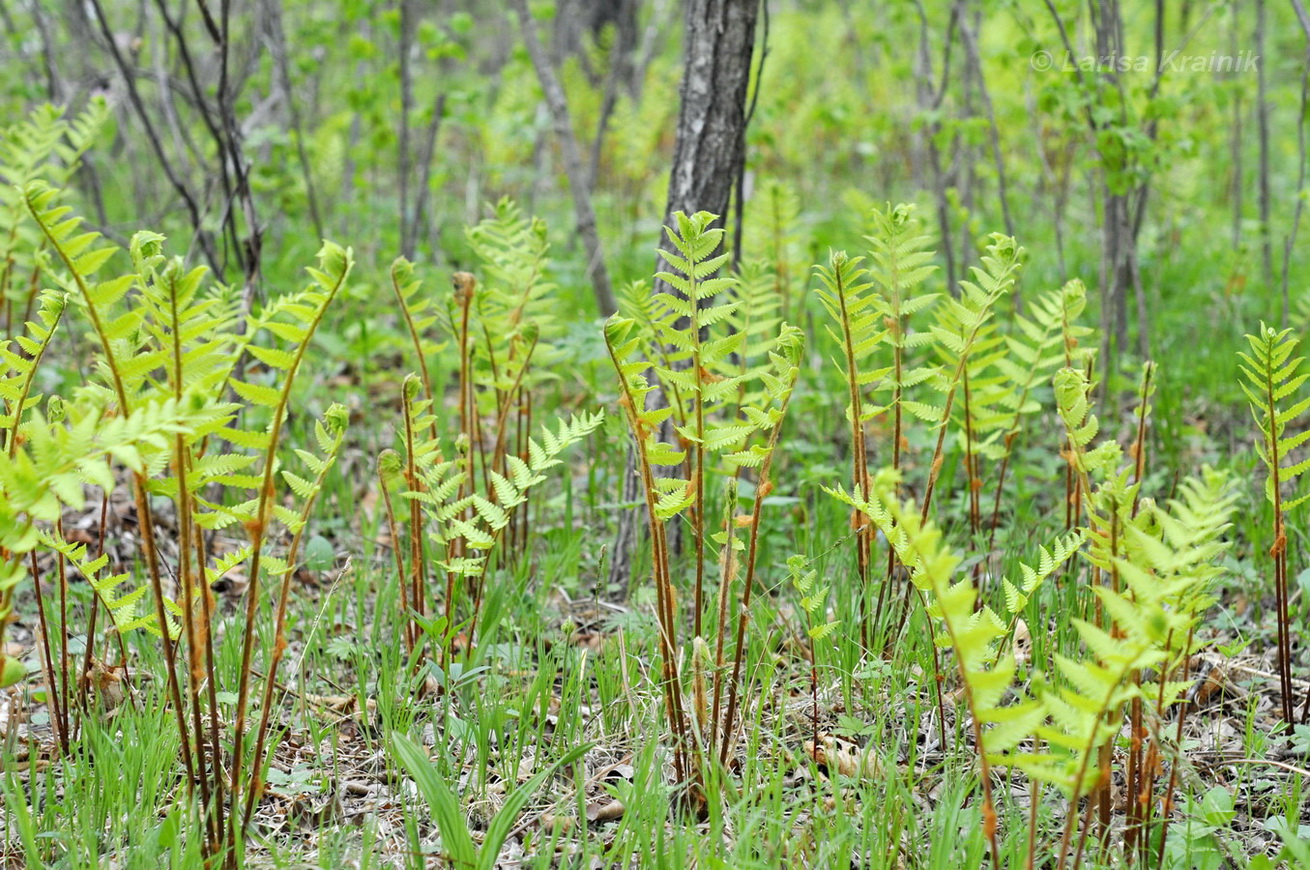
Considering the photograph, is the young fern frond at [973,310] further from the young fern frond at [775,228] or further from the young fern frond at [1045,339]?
the young fern frond at [775,228]

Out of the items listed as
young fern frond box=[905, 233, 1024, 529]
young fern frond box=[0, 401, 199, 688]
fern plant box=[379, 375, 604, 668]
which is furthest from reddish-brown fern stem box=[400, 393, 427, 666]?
young fern frond box=[905, 233, 1024, 529]

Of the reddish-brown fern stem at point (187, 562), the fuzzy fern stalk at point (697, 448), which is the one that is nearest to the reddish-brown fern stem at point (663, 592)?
the fuzzy fern stalk at point (697, 448)

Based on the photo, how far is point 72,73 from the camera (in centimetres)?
768

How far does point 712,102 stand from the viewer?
2473 mm

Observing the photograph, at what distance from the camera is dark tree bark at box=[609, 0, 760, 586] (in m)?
2.46

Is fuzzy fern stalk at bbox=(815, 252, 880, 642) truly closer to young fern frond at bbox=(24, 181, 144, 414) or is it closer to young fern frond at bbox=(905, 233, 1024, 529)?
young fern frond at bbox=(905, 233, 1024, 529)

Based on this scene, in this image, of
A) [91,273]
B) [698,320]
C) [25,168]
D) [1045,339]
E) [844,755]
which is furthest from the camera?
[25,168]

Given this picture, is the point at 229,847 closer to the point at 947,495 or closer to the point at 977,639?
the point at 977,639

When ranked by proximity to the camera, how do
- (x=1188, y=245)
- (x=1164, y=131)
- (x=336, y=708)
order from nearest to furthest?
(x=336, y=708)
(x=1164, y=131)
(x=1188, y=245)

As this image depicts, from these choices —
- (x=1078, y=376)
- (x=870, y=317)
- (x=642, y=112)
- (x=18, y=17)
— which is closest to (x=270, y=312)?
(x=870, y=317)

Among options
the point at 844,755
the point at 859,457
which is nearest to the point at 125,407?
the point at 859,457

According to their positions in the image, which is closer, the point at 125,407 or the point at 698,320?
the point at 125,407

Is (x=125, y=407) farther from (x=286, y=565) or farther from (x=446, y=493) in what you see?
(x=446, y=493)

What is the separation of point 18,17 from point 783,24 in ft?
20.2
